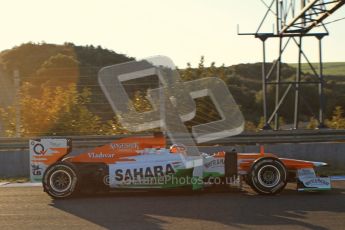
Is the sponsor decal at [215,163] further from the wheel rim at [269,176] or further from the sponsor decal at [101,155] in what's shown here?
the sponsor decal at [101,155]

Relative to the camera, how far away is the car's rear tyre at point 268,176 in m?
9.26

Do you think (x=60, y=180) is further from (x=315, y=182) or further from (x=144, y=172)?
(x=315, y=182)

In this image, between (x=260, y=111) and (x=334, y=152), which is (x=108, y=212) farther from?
(x=260, y=111)

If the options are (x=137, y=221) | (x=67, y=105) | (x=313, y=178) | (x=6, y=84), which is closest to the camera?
(x=137, y=221)

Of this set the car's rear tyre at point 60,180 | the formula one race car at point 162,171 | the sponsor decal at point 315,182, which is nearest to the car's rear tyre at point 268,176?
the formula one race car at point 162,171

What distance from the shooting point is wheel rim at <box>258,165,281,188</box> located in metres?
9.27

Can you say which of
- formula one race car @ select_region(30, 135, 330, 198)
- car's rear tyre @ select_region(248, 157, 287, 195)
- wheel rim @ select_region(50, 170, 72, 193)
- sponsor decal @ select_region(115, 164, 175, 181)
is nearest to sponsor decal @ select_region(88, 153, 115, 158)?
formula one race car @ select_region(30, 135, 330, 198)

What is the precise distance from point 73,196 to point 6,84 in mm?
6248

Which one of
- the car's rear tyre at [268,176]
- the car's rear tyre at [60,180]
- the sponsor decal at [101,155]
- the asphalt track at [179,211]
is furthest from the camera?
the sponsor decal at [101,155]

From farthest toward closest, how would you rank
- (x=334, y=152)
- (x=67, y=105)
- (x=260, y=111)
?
(x=260, y=111) < (x=67, y=105) < (x=334, y=152)

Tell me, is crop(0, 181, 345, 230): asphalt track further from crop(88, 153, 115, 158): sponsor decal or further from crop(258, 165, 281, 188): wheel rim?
crop(88, 153, 115, 158): sponsor decal

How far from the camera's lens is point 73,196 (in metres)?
9.64

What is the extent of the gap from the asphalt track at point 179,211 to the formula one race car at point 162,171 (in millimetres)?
212

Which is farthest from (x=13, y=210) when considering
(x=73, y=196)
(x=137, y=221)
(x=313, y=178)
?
(x=313, y=178)
